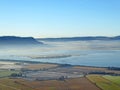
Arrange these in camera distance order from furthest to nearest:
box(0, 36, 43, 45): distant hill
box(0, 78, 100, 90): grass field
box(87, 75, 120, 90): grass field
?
box(0, 36, 43, 45): distant hill → box(0, 78, 100, 90): grass field → box(87, 75, 120, 90): grass field

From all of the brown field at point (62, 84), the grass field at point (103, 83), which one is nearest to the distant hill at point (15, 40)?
the grass field at point (103, 83)

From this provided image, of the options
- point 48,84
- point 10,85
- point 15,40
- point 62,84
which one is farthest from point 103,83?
point 15,40

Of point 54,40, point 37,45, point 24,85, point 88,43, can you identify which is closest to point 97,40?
point 88,43

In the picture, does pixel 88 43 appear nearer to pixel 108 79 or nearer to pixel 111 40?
pixel 111 40

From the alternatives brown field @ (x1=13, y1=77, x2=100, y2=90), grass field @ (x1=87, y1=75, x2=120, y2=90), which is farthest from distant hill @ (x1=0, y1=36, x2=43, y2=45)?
brown field @ (x1=13, y1=77, x2=100, y2=90)

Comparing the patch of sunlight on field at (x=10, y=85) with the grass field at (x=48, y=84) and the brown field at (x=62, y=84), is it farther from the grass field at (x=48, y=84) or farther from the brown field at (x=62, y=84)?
the brown field at (x=62, y=84)

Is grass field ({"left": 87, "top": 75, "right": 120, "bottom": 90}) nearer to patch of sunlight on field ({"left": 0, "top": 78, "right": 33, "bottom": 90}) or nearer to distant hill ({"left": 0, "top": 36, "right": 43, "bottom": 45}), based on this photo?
patch of sunlight on field ({"left": 0, "top": 78, "right": 33, "bottom": 90})
